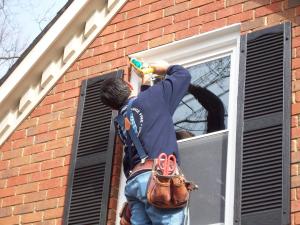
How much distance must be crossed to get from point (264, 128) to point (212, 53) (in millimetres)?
1181

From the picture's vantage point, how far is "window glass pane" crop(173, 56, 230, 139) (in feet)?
24.4

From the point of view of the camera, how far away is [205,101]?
7.62 m

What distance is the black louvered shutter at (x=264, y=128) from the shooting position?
6.45 meters

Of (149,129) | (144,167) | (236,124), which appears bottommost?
(144,167)

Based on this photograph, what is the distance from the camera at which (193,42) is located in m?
7.83

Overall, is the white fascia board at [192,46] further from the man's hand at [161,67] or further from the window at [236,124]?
the man's hand at [161,67]

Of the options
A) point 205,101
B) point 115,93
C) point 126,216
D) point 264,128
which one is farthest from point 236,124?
point 126,216

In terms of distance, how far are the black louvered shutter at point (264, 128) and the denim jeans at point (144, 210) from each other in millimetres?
888

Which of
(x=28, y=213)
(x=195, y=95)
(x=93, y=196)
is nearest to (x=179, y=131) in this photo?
(x=195, y=95)

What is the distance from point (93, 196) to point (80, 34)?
1811 mm

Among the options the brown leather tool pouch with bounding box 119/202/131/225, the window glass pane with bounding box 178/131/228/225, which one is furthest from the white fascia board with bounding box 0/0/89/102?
the brown leather tool pouch with bounding box 119/202/131/225

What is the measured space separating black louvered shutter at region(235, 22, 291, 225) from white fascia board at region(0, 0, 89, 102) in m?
1.85

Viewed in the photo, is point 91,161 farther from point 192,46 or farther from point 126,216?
point 126,216

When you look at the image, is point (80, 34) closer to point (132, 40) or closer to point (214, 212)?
point (132, 40)
